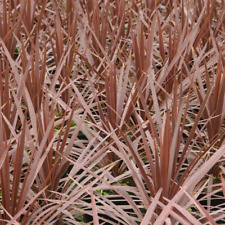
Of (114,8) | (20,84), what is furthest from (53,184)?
(114,8)

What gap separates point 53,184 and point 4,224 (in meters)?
0.15

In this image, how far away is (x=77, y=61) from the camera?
1.51 meters

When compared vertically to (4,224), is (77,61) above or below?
above

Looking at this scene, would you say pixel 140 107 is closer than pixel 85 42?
Yes

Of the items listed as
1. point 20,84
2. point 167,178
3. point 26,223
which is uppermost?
point 20,84

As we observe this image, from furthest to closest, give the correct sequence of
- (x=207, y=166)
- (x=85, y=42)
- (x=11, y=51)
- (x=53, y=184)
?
(x=11, y=51) → (x=85, y=42) → (x=53, y=184) → (x=207, y=166)

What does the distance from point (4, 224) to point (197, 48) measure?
1.09 m

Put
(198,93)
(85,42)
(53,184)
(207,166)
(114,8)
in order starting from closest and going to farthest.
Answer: (207,166) → (53,184) → (198,93) → (85,42) → (114,8)

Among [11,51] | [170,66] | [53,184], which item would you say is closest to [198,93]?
[170,66]

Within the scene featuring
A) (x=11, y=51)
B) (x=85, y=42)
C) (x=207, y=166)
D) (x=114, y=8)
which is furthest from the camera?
(x=114, y=8)

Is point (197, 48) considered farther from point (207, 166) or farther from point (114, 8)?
point (207, 166)

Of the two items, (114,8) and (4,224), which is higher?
(114,8)

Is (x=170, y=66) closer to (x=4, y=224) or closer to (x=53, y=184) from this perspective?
(x=53, y=184)

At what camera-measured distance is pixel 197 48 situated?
5.53 ft
